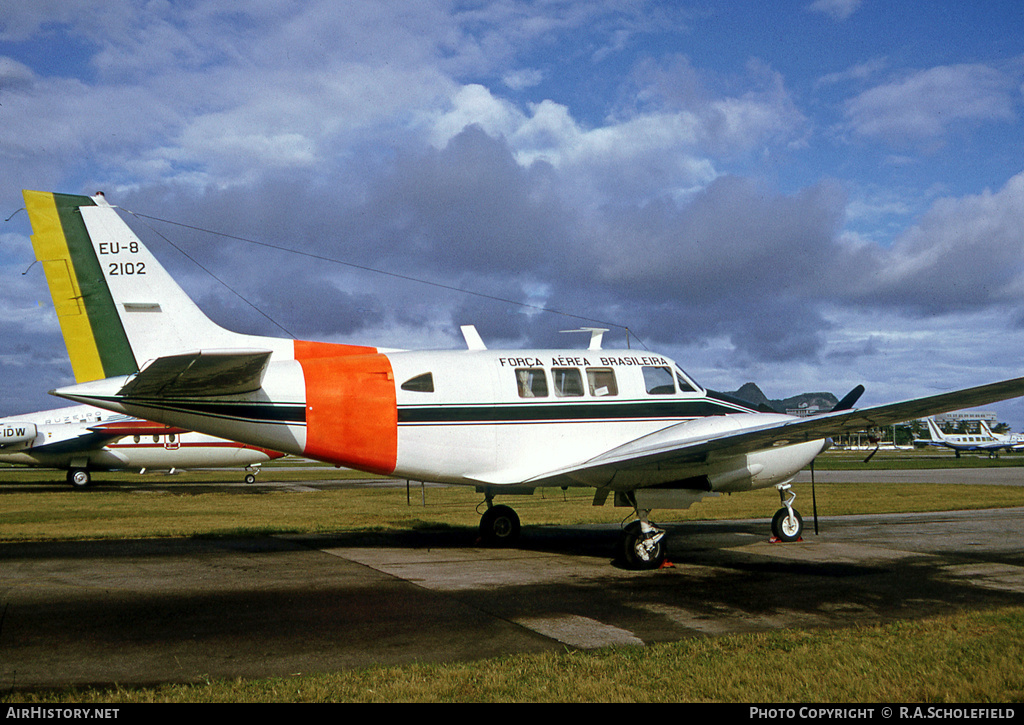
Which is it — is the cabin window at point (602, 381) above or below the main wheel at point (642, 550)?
above

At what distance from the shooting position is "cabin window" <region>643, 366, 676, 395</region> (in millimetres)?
14016

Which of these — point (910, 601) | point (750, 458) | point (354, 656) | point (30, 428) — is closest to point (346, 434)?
point (354, 656)

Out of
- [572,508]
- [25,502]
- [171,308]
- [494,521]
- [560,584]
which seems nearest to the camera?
[560,584]

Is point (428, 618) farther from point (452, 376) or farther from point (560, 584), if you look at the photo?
point (452, 376)

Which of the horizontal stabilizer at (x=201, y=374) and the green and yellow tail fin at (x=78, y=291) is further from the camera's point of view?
the green and yellow tail fin at (x=78, y=291)

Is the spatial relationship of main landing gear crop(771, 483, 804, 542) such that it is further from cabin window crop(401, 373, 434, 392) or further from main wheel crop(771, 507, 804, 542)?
cabin window crop(401, 373, 434, 392)

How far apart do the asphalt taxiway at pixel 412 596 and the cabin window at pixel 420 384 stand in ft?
9.81

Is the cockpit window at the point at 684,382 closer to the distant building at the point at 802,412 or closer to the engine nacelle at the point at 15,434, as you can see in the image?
the distant building at the point at 802,412

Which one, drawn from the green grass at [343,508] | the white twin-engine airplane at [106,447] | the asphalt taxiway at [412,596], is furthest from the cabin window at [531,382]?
the white twin-engine airplane at [106,447]

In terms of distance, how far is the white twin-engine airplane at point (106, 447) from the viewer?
39344 millimetres

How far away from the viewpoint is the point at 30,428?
3938 centimetres

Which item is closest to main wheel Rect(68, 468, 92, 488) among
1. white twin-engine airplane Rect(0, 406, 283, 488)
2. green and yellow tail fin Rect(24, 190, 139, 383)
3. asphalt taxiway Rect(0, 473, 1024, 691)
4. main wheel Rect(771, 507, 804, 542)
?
white twin-engine airplane Rect(0, 406, 283, 488)

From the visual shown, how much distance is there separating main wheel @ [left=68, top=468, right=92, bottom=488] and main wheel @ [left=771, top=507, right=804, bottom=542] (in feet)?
120

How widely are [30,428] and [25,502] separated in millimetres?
14304
